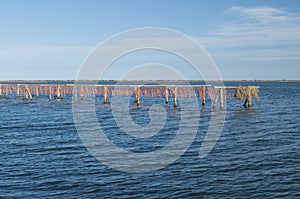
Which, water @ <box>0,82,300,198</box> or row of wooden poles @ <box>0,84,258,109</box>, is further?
row of wooden poles @ <box>0,84,258,109</box>

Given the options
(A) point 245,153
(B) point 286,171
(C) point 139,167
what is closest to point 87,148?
(C) point 139,167

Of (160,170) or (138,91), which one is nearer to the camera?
(160,170)

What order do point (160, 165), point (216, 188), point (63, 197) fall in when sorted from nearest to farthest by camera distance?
point (63, 197) < point (216, 188) < point (160, 165)

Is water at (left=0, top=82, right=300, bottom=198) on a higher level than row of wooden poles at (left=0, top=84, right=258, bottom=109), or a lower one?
lower

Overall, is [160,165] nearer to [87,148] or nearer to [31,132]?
[87,148]

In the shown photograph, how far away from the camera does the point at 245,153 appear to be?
21984 mm

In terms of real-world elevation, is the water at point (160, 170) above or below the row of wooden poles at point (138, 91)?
below

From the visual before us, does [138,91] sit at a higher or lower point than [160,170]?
higher

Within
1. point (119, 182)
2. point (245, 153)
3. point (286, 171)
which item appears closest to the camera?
point (119, 182)

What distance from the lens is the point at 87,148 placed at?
23859 mm

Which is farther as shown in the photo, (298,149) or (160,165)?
(298,149)

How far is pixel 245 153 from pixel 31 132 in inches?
657

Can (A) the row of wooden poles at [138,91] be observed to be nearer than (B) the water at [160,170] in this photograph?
No

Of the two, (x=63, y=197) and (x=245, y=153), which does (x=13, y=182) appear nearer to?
(x=63, y=197)
